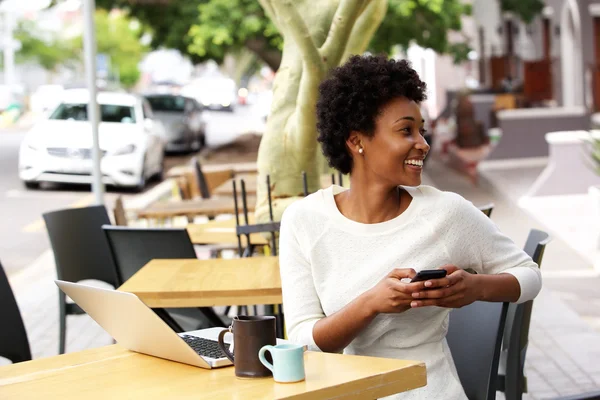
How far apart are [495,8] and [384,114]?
2188cm

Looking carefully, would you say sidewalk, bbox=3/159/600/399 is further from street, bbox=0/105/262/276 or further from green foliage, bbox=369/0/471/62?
green foliage, bbox=369/0/471/62

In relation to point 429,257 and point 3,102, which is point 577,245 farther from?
point 3,102

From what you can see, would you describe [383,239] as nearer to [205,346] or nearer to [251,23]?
[205,346]

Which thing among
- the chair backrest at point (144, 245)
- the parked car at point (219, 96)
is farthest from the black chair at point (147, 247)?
the parked car at point (219, 96)

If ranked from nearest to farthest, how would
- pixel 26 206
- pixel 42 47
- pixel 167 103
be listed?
pixel 26 206 → pixel 167 103 → pixel 42 47

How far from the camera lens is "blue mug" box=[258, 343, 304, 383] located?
2713 millimetres

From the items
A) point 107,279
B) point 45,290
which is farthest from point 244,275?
point 45,290

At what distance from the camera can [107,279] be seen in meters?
6.65

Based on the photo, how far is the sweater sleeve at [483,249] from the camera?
3293mm

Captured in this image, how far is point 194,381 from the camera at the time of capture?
283 centimetres

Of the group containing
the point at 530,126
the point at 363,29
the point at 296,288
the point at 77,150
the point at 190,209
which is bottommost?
the point at 530,126

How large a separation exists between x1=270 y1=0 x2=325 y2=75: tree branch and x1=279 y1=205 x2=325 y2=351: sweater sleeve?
269cm

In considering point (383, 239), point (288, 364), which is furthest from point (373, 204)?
point (288, 364)

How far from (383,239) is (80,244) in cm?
364
